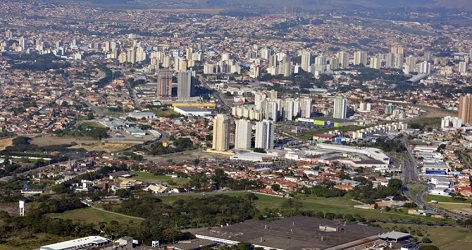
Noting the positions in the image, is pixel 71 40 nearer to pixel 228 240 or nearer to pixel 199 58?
pixel 199 58

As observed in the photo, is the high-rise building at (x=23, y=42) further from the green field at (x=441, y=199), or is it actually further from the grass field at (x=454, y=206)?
the grass field at (x=454, y=206)

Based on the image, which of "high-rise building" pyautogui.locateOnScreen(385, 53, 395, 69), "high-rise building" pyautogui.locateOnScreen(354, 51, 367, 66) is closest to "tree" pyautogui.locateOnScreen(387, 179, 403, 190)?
"high-rise building" pyautogui.locateOnScreen(354, 51, 367, 66)

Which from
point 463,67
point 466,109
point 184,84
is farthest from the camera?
point 463,67

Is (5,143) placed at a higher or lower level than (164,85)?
higher

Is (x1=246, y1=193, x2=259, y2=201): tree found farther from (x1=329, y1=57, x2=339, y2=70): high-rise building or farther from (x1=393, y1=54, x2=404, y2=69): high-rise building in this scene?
(x1=393, y1=54, x2=404, y2=69): high-rise building

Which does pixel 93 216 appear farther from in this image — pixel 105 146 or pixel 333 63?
pixel 333 63

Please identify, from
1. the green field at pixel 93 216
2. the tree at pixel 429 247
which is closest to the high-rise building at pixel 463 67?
the green field at pixel 93 216

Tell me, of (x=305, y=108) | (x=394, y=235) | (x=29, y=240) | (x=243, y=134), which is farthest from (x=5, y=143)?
(x=394, y=235)

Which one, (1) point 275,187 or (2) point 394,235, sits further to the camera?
(1) point 275,187

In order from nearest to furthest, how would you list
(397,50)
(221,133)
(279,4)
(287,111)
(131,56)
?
(221,133) → (287,111) → (131,56) → (397,50) → (279,4)
